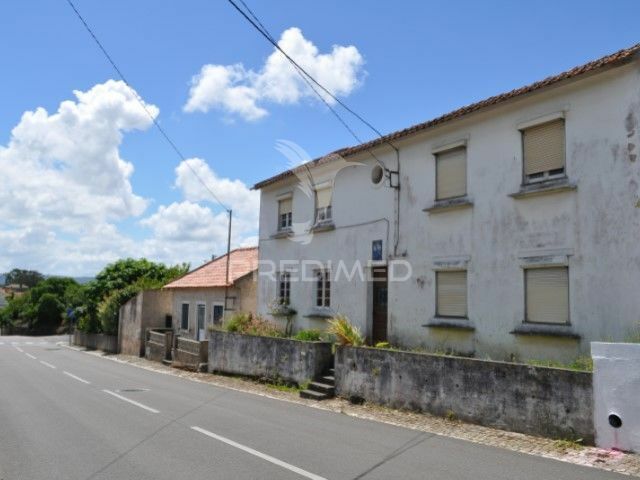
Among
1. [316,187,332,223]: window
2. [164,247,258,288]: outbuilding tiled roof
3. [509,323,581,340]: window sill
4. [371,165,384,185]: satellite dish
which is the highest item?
[371,165,384,185]: satellite dish

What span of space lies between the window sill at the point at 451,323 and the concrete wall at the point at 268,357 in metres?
2.96

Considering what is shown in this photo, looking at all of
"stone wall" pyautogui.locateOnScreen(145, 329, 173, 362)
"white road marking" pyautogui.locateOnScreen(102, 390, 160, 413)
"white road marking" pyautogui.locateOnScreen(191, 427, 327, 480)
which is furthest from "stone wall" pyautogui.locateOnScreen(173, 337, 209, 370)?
"white road marking" pyautogui.locateOnScreen(191, 427, 327, 480)

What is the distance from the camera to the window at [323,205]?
1814 centimetres

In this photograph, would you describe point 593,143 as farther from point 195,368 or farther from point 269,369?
point 195,368

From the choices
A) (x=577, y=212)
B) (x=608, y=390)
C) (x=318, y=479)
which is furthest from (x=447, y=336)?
(x=318, y=479)

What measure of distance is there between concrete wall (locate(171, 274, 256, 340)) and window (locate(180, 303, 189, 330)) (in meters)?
0.15

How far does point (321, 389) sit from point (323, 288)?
446cm

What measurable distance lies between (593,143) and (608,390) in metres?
4.71

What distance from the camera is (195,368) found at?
20.9 metres

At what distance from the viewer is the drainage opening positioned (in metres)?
Result: 8.32

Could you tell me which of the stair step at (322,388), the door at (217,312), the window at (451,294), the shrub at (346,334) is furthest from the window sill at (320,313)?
the door at (217,312)

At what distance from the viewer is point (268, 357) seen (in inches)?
655

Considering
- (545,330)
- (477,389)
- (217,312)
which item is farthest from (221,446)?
(217,312)

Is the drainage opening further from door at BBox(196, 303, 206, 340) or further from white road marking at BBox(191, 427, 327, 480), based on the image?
door at BBox(196, 303, 206, 340)
